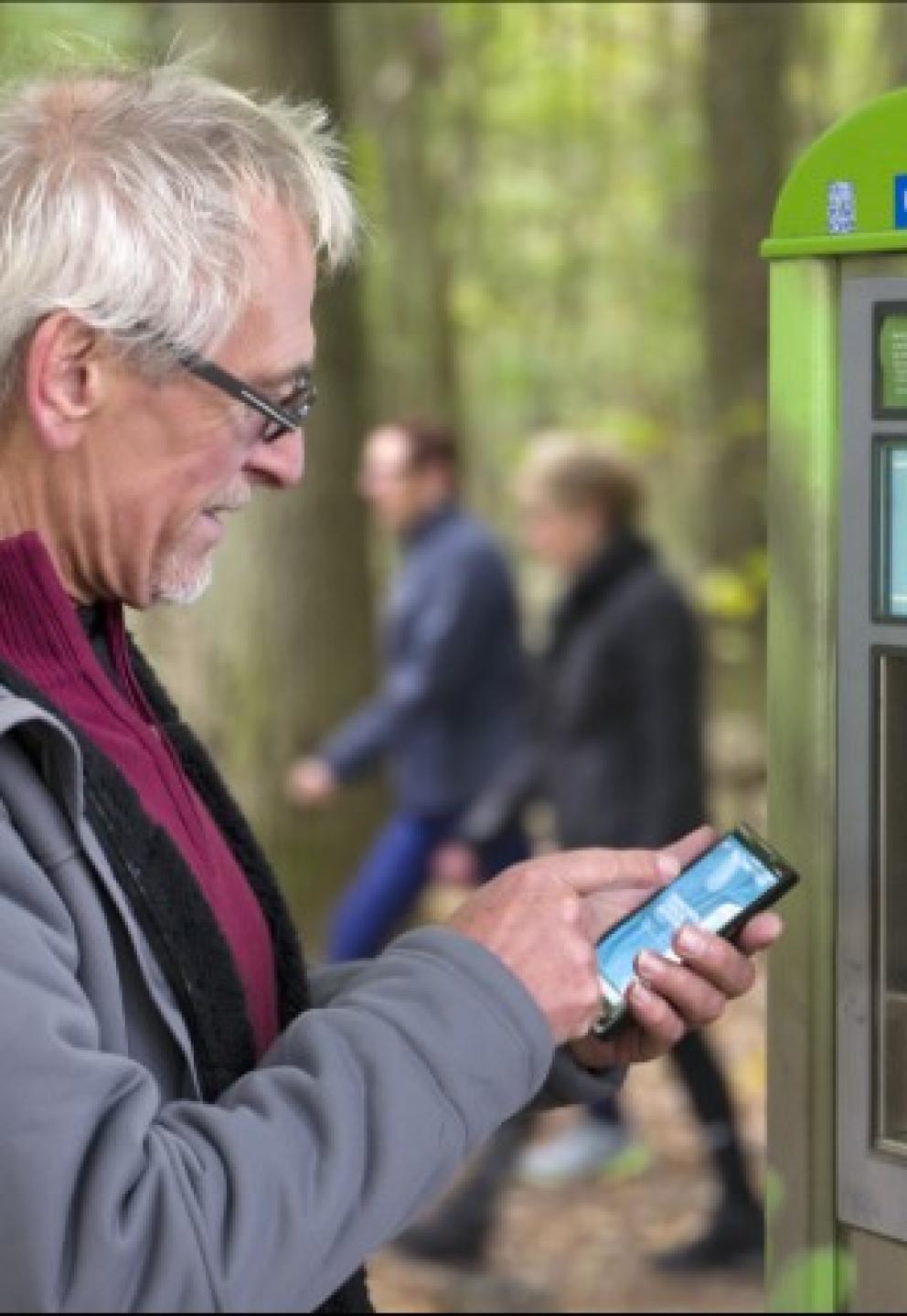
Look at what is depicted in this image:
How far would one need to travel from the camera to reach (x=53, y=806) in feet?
5.56

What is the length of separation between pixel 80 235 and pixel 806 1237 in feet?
3.92

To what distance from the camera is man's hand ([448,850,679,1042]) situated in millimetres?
1726

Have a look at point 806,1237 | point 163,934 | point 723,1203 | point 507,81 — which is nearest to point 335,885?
point 723,1203

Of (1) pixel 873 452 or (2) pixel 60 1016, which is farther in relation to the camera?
(1) pixel 873 452

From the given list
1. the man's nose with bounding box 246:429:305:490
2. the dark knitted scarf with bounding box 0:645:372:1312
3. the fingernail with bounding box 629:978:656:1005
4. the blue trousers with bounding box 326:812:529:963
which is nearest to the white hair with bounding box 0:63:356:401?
the man's nose with bounding box 246:429:305:490

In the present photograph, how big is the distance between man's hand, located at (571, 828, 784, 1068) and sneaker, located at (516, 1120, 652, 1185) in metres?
3.70

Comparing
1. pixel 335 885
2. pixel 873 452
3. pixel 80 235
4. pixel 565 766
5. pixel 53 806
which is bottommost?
pixel 335 885

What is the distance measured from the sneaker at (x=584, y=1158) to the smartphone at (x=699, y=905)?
378 centimetres

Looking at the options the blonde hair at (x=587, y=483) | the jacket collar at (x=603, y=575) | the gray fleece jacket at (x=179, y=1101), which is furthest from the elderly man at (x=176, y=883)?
the blonde hair at (x=587, y=483)

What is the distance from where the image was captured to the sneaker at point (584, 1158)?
18.5 feet

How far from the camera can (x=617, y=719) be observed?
210 inches

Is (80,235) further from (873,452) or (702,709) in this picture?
(702,709)

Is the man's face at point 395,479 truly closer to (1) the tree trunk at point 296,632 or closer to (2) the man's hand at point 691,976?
(1) the tree trunk at point 296,632

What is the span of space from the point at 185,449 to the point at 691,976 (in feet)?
1.96
